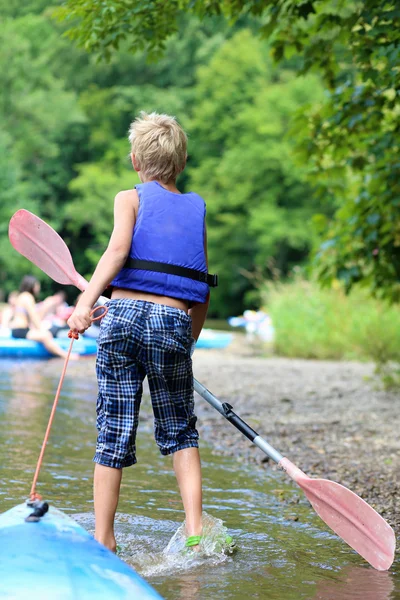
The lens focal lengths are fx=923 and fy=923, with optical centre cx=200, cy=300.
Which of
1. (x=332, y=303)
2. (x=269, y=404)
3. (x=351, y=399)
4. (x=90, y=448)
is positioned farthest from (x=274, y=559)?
(x=332, y=303)

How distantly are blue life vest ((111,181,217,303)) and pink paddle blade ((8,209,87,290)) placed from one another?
0.51 metres

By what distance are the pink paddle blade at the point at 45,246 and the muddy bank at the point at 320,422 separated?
1.67 m

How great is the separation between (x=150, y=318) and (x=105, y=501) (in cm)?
63

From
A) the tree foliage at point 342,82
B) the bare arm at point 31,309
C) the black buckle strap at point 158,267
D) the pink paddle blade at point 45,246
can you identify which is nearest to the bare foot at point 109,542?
the black buckle strap at point 158,267

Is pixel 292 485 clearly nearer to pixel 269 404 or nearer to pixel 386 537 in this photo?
pixel 386 537

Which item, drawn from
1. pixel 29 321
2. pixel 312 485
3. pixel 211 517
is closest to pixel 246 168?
pixel 29 321

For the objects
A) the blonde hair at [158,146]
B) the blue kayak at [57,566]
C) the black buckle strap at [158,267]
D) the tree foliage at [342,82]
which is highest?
the tree foliage at [342,82]

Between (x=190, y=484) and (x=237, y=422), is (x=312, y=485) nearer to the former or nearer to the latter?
(x=237, y=422)

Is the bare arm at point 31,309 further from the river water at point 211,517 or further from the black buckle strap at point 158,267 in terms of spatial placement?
the black buckle strap at point 158,267

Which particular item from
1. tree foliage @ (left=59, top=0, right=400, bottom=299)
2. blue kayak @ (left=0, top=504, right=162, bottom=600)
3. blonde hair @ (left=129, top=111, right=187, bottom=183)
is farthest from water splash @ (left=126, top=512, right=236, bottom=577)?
tree foliage @ (left=59, top=0, right=400, bottom=299)

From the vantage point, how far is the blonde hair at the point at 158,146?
10.6 ft

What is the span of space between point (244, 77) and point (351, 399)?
3022 cm

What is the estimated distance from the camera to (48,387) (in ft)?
30.2

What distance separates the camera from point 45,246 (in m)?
3.70
